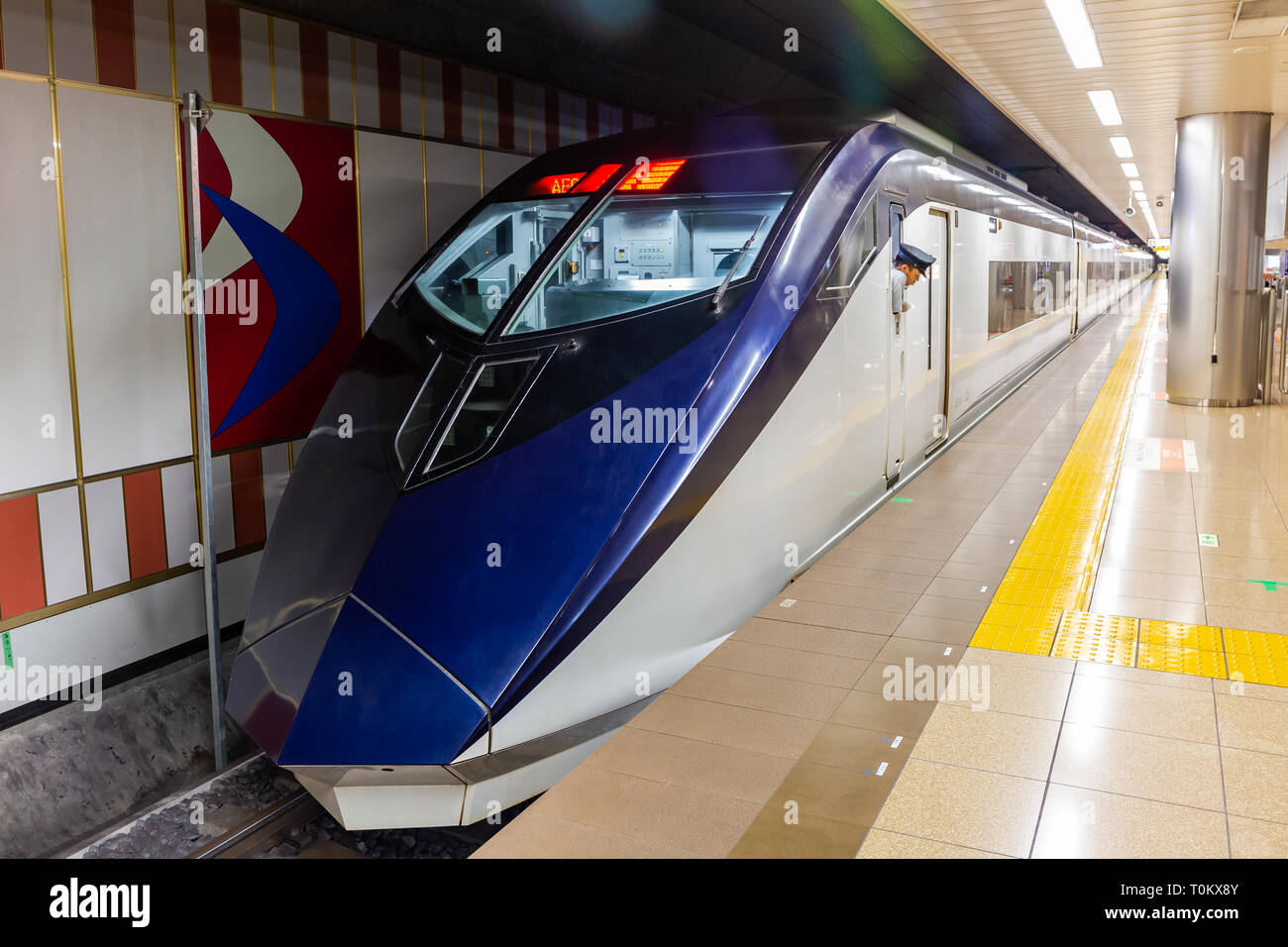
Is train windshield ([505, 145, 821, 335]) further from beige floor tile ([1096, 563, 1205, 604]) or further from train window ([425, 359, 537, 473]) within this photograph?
beige floor tile ([1096, 563, 1205, 604])

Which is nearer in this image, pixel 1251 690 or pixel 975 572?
pixel 1251 690

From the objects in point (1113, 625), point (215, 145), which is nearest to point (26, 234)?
point (215, 145)

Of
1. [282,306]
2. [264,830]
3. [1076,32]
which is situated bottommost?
[264,830]

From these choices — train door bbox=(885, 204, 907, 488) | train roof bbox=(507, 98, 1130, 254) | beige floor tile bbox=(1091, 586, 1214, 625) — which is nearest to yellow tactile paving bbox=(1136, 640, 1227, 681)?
beige floor tile bbox=(1091, 586, 1214, 625)

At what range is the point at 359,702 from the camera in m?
3.61

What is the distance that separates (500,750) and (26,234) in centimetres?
346

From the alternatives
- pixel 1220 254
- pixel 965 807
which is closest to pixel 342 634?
pixel 965 807

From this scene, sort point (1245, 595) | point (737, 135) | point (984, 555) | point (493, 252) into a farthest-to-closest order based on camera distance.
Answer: point (984, 555) < point (493, 252) < point (737, 135) < point (1245, 595)

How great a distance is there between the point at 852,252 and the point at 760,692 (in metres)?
2.44

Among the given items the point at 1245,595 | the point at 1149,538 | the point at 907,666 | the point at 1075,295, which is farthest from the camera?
the point at 1075,295

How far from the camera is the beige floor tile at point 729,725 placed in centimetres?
365

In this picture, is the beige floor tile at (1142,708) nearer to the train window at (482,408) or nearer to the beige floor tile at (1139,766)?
the beige floor tile at (1139,766)

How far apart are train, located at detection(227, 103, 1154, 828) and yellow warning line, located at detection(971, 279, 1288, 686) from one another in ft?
3.35

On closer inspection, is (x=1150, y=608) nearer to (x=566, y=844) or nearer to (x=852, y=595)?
(x=852, y=595)
